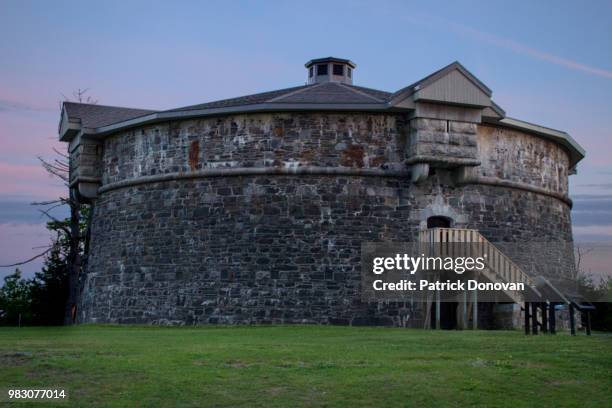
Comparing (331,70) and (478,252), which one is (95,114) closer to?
(331,70)

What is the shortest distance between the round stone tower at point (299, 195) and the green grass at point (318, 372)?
7.37m

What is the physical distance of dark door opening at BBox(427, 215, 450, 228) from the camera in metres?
27.0

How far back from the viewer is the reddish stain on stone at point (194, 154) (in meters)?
26.8

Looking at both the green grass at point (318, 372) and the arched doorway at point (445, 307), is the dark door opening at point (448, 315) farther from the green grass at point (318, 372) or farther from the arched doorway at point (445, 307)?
the green grass at point (318, 372)

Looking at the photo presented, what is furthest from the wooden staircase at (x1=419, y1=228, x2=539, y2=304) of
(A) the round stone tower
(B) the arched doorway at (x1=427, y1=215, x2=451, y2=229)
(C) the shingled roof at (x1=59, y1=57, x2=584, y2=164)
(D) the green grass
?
(D) the green grass

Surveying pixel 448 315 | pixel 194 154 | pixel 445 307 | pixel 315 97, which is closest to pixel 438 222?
pixel 445 307

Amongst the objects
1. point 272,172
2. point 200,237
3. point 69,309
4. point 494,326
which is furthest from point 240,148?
point 69,309

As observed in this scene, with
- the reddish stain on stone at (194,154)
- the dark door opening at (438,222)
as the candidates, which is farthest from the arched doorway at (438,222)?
the reddish stain on stone at (194,154)

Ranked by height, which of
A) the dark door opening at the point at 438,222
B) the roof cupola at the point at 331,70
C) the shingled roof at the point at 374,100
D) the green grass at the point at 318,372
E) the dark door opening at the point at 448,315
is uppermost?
the roof cupola at the point at 331,70

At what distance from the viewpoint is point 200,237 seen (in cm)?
2647

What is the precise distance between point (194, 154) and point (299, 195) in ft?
11.4

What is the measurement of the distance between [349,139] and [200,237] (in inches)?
201

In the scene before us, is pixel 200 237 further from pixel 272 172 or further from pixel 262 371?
pixel 262 371

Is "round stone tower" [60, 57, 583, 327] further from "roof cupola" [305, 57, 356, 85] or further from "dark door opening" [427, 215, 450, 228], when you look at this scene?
"roof cupola" [305, 57, 356, 85]
